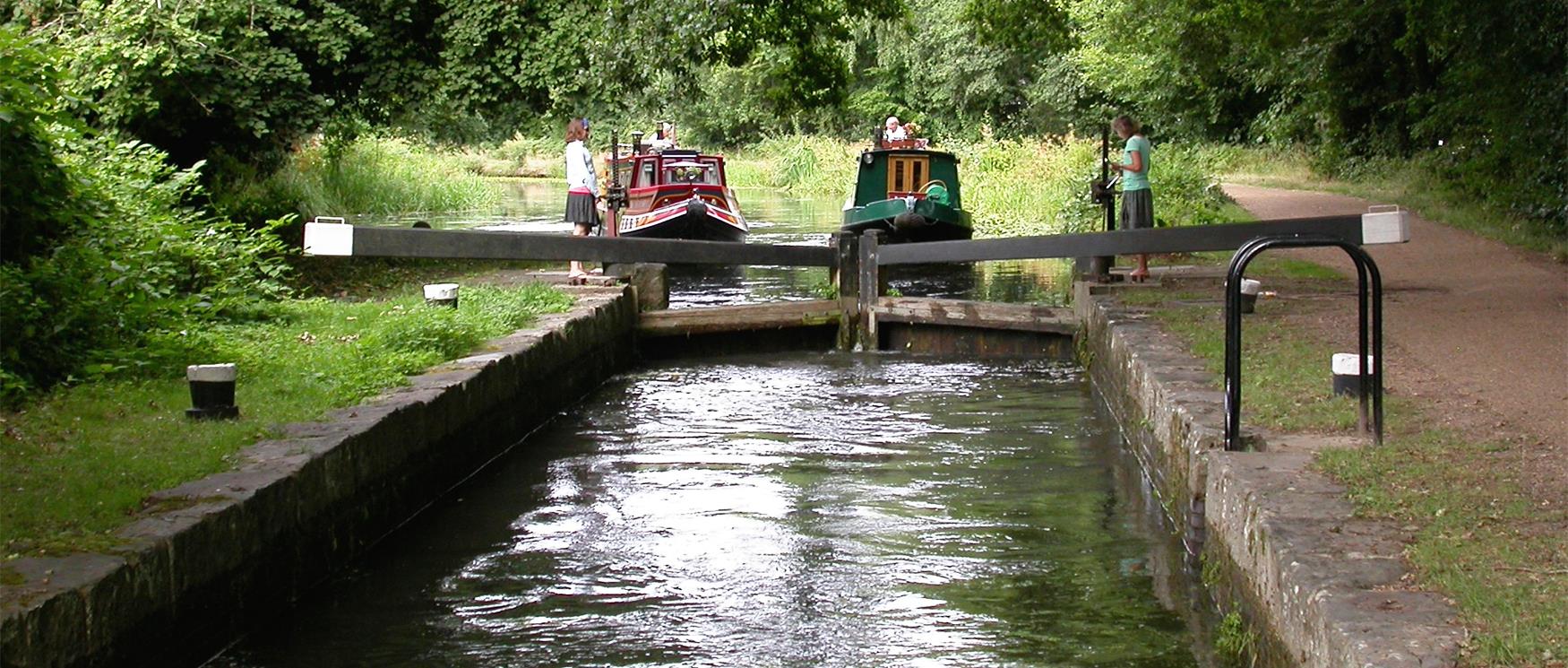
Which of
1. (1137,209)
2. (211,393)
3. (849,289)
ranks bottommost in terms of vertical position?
(211,393)

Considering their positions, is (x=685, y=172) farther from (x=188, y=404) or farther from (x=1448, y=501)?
(x=1448, y=501)

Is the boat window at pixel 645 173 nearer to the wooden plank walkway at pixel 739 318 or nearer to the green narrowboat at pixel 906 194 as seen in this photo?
the green narrowboat at pixel 906 194

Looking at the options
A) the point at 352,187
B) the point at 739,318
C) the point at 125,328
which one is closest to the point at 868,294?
the point at 739,318

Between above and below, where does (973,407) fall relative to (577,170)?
below

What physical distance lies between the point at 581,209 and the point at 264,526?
29.0 feet

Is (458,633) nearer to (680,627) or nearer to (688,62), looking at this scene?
(680,627)

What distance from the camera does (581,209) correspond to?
1519 centimetres

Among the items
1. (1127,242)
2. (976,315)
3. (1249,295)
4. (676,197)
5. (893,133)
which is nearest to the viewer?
(1249,295)

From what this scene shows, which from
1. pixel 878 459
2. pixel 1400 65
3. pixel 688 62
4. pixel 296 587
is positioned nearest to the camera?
pixel 296 587

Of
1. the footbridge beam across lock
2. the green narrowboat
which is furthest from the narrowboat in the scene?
the footbridge beam across lock

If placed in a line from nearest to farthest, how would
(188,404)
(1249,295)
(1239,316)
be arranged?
(1239,316)
(188,404)
(1249,295)

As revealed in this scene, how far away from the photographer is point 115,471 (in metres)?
6.62

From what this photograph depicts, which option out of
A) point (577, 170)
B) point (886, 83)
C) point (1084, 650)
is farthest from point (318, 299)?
point (886, 83)

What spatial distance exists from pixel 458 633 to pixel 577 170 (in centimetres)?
870
